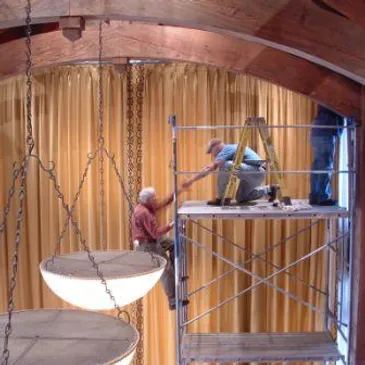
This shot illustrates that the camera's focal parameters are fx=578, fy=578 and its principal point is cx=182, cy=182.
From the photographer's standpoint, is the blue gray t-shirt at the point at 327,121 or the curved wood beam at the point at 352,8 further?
the blue gray t-shirt at the point at 327,121

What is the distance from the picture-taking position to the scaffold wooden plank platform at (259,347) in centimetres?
470

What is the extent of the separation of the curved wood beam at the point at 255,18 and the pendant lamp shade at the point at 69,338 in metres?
1.68

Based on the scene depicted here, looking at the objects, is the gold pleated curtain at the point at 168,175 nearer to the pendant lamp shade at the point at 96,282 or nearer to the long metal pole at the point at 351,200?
the long metal pole at the point at 351,200

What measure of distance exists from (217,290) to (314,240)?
121 centimetres

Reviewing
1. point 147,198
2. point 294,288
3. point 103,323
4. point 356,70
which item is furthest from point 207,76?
point 103,323

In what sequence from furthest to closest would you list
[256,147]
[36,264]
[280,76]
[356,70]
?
[36,264] → [256,147] → [280,76] → [356,70]

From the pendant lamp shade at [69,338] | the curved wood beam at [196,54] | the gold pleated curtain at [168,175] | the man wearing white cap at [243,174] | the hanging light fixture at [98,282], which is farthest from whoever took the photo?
the gold pleated curtain at [168,175]

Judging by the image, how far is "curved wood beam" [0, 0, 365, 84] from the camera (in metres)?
3.18

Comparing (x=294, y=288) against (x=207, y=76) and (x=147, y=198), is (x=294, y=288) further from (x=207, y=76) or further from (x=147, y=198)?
(x=207, y=76)

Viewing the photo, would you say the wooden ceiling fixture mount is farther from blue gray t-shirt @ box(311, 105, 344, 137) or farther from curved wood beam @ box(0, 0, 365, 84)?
blue gray t-shirt @ box(311, 105, 344, 137)

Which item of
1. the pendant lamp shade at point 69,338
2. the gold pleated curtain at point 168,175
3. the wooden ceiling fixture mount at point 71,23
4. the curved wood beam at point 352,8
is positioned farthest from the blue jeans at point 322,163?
the pendant lamp shade at point 69,338

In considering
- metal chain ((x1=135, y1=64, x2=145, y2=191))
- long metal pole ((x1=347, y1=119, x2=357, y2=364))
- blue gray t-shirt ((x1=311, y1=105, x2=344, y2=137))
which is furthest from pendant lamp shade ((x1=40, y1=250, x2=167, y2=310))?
metal chain ((x1=135, y1=64, x2=145, y2=191))

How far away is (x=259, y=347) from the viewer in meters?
4.88

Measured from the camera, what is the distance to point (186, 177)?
6.29 metres
